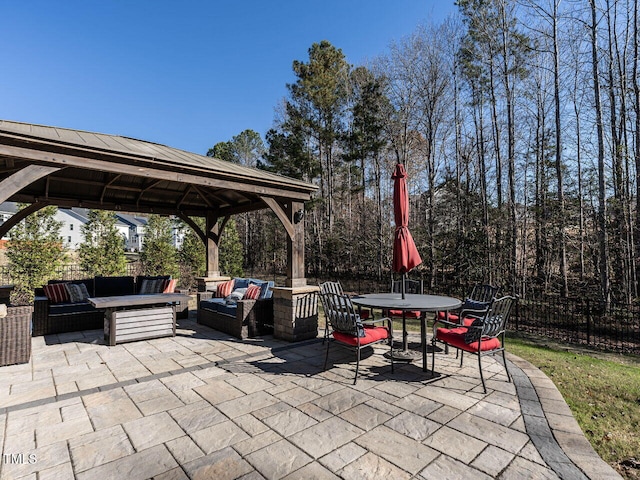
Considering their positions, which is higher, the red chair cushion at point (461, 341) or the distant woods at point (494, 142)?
the distant woods at point (494, 142)

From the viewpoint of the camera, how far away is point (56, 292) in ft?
18.9

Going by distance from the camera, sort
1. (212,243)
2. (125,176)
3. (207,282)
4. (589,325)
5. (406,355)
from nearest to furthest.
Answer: (406,355), (125,176), (589,325), (207,282), (212,243)

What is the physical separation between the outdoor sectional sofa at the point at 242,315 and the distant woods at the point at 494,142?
22.9ft

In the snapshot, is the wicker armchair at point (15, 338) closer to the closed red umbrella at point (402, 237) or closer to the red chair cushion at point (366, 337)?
the red chair cushion at point (366, 337)

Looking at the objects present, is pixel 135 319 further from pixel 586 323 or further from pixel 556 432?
pixel 586 323

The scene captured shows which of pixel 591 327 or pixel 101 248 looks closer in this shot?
pixel 591 327

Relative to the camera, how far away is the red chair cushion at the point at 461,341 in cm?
341

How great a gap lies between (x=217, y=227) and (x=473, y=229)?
813 centimetres

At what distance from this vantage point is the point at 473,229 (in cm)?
1094

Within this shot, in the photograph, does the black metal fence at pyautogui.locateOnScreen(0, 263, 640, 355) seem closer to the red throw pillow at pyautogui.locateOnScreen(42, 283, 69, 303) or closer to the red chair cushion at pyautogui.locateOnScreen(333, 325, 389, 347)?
the red chair cushion at pyautogui.locateOnScreen(333, 325, 389, 347)

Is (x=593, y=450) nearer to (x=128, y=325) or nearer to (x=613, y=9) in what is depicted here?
(x=128, y=325)

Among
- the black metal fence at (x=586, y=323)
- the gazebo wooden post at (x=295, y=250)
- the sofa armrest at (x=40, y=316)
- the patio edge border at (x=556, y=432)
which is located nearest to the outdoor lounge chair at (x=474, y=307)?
the patio edge border at (x=556, y=432)

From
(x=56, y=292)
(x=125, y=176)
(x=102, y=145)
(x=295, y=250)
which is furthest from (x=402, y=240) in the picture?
Result: (x=56, y=292)

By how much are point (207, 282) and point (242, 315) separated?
2458 millimetres
